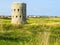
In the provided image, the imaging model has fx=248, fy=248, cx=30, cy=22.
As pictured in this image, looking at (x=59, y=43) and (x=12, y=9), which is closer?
(x=59, y=43)

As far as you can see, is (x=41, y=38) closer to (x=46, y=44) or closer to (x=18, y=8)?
(x=46, y=44)

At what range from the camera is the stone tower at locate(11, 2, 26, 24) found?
41.6 metres

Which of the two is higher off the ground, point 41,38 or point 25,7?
point 41,38

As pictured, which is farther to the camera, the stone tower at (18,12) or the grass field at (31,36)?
the stone tower at (18,12)

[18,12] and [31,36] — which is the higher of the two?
[31,36]

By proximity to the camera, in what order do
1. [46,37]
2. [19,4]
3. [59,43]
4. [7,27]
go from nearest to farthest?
[46,37] → [59,43] → [7,27] → [19,4]

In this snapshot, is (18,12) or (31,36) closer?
(31,36)

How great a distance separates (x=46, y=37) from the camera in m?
6.34

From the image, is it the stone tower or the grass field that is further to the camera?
the stone tower

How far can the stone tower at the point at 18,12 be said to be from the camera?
4162 cm

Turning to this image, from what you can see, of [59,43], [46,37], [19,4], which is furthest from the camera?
[19,4]

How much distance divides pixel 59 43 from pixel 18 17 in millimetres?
35150

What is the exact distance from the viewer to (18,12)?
42.5 m

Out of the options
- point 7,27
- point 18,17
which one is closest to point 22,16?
point 18,17
